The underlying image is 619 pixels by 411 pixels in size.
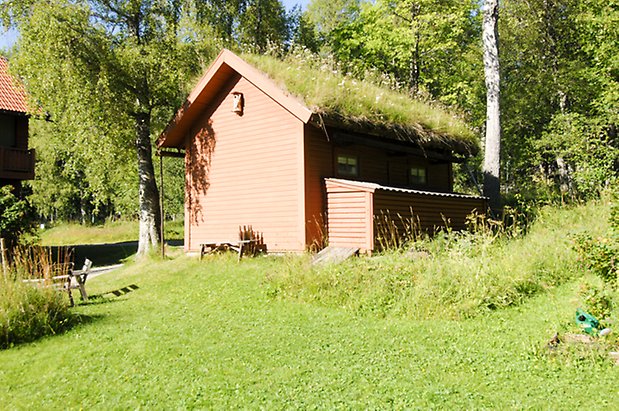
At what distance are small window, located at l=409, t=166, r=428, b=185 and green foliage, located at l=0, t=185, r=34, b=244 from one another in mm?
13727

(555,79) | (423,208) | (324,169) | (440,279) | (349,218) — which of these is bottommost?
(440,279)

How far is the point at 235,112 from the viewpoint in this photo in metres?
14.6

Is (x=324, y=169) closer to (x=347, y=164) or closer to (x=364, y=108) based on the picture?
(x=347, y=164)

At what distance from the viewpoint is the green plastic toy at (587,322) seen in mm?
5764

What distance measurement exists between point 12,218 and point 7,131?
6533 mm

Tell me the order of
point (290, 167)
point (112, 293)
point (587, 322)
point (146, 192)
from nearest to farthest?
point (587, 322), point (112, 293), point (290, 167), point (146, 192)

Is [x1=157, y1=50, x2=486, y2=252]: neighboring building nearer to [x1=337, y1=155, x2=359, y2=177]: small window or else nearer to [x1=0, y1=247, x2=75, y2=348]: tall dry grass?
[x1=337, y1=155, x2=359, y2=177]: small window

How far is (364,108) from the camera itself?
44.1 ft

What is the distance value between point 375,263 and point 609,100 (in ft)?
47.0

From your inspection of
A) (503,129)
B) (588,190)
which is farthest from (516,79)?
(588,190)

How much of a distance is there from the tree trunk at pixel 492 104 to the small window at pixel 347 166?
4.82 meters

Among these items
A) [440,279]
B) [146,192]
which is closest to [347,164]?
[440,279]

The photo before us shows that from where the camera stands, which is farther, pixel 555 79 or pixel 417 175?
pixel 555 79

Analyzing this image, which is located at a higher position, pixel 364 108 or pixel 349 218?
pixel 364 108
